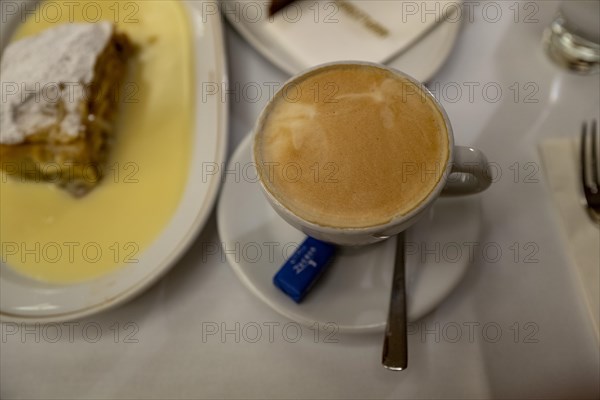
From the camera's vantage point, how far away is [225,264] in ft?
2.24

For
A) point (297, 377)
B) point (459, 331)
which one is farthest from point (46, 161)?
point (459, 331)

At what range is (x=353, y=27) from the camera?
2.72 ft

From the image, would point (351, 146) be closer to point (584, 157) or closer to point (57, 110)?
point (584, 157)

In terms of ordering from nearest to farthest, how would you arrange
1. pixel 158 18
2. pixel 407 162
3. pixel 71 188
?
pixel 407 162 → pixel 71 188 → pixel 158 18

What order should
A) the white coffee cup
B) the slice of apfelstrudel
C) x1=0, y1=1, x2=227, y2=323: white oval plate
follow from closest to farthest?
the white coffee cup → x1=0, y1=1, x2=227, y2=323: white oval plate → the slice of apfelstrudel

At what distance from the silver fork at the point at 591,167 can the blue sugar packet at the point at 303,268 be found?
0.34 metres

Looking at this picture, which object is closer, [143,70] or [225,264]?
[225,264]

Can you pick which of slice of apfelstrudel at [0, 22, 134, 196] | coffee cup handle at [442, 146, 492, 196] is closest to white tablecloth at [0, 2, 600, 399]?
coffee cup handle at [442, 146, 492, 196]

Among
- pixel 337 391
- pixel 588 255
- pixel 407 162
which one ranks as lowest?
pixel 337 391

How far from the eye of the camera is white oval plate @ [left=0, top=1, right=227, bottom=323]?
2.04 feet

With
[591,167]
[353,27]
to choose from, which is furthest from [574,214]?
[353,27]

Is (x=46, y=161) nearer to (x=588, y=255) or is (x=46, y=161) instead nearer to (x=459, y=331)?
(x=459, y=331)

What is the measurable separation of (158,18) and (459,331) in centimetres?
73

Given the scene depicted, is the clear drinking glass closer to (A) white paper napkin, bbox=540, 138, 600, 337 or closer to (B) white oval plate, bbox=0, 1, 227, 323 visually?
(A) white paper napkin, bbox=540, 138, 600, 337
